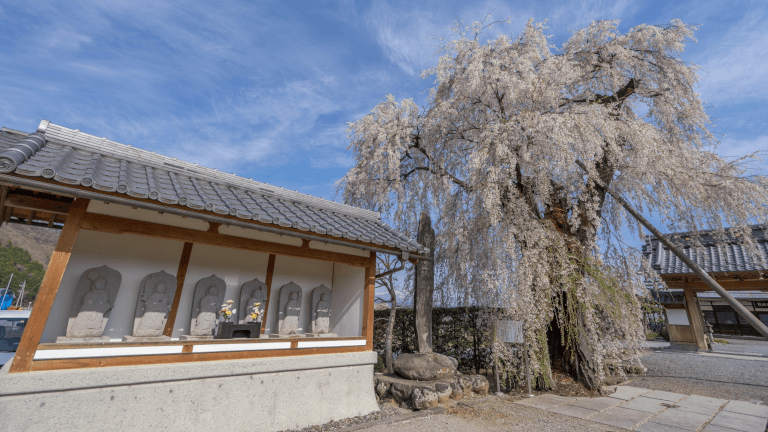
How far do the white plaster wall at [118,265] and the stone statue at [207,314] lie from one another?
0.64 metres

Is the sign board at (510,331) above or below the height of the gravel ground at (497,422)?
above

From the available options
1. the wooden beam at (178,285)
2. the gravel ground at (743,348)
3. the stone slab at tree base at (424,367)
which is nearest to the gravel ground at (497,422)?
the stone slab at tree base at (424,367)

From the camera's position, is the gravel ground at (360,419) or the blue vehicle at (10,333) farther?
the blue vehicle at (10,333)

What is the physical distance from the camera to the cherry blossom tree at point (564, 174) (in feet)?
19.6

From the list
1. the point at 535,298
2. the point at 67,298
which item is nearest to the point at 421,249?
the point at 535,298

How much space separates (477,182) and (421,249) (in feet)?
6.17

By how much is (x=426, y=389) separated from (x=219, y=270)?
3.96 metres

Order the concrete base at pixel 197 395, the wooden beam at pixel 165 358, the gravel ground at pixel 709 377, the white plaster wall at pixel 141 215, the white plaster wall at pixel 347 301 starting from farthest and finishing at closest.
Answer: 1. the gravel ground at pixel 709 377
2. the white plaster wall at pixel 347 301
3. the white plaster wall at pixel 141 215
4. the wooden beam at pixel 165 358
5. the concrete base at pixel 197 395

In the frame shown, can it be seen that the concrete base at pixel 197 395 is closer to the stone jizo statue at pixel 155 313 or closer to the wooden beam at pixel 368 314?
the wooden beam at pixel 368 314

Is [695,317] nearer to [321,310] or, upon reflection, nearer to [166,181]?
[321,310]

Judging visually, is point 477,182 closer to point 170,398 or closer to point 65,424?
point 170,398

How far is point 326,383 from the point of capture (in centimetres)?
473

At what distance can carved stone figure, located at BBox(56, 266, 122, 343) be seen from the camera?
4188 mm

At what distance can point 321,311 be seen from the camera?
620cm
